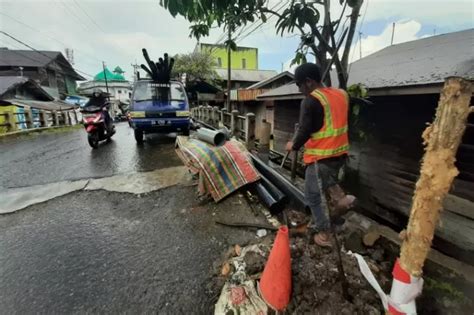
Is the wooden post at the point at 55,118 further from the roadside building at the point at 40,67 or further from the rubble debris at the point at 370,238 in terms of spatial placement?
the rubble debris at the point at 370,238

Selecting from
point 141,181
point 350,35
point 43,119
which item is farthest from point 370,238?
point 43,119

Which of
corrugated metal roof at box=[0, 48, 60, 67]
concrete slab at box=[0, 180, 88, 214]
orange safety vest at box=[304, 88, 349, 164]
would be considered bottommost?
concrete slab at box=[0, 180, 88, 214]

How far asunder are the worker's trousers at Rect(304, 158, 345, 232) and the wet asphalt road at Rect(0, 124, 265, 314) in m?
0.95

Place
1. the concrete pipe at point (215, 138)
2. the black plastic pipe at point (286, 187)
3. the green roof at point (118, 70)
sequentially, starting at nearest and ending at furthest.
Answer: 1. the black plastic pipe at point (286, 187)
2. the concrete pipe at point (215, 138)
3. the green roof at point (118, 70)

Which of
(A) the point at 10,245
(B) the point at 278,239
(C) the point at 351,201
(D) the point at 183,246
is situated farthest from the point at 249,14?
(A) the point at 10,245

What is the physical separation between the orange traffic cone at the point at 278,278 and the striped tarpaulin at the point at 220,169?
188 centimetres

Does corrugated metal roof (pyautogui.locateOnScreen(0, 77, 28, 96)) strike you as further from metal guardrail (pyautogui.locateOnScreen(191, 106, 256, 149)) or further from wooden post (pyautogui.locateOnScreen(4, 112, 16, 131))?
metal guardrail (pyautogui.locateOnScreen(191, 106, 256, 149))

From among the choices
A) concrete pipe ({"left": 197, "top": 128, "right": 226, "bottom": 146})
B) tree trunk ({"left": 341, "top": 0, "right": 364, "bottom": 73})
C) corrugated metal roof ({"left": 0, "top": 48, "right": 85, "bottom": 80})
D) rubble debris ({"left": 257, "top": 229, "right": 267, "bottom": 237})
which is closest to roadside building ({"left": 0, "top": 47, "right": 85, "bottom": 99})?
corrugated metal roof ({"left": 0, "top": 48, "right": 85, "bottom": 80})

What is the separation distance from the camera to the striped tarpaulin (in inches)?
149

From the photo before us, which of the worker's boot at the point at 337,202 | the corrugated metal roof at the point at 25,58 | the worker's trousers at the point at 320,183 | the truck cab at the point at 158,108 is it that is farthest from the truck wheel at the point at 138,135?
the corrugated metal roof at the point at 25,58

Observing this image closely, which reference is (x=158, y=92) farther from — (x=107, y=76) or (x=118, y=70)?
(x=118, y=70)

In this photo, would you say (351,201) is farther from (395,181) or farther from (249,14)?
(249,14)

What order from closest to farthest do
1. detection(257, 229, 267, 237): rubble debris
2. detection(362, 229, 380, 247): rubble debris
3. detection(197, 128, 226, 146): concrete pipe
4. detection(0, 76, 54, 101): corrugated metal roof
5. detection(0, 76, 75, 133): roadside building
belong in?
detection(362, 229, 380, 247): rubble debris < detection(257, 229, 267, 237): rubble debris < detection(197, 128, 226, 146): concrete pipe < detection(0, 76, 75, 133): roadside building < detection(0, 76, 54, 101): corrugated metal roof

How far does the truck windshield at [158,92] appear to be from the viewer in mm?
7948
